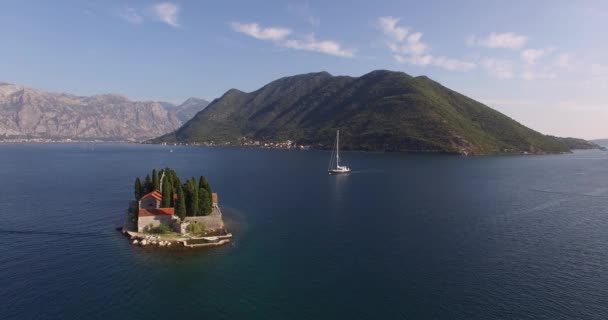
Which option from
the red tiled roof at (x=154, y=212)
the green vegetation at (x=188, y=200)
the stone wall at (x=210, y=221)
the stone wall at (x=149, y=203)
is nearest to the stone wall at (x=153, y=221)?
the red tiled roof at (x=154, y=212)

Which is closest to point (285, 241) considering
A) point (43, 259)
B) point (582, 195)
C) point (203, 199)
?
point (203, 199)

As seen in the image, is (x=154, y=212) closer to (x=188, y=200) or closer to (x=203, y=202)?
(x=188, y=200)

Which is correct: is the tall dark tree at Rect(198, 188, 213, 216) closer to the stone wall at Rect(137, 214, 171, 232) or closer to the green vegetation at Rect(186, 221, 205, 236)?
the green vegetation at Rect(186, 221, 205, 236)

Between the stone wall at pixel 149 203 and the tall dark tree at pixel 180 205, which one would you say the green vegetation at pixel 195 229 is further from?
the stone wall at pixel 149 203

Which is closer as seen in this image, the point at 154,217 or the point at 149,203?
the point at 154,217

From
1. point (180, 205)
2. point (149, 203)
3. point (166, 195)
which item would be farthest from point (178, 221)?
point (149, 203)

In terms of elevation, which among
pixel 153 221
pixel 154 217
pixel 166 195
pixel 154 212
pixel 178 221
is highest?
pixel 166 195

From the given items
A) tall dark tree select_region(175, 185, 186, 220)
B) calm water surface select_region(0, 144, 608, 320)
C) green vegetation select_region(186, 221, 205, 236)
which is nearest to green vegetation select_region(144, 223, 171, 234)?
tall dark tree select_region(175, 185, 186, 220)
